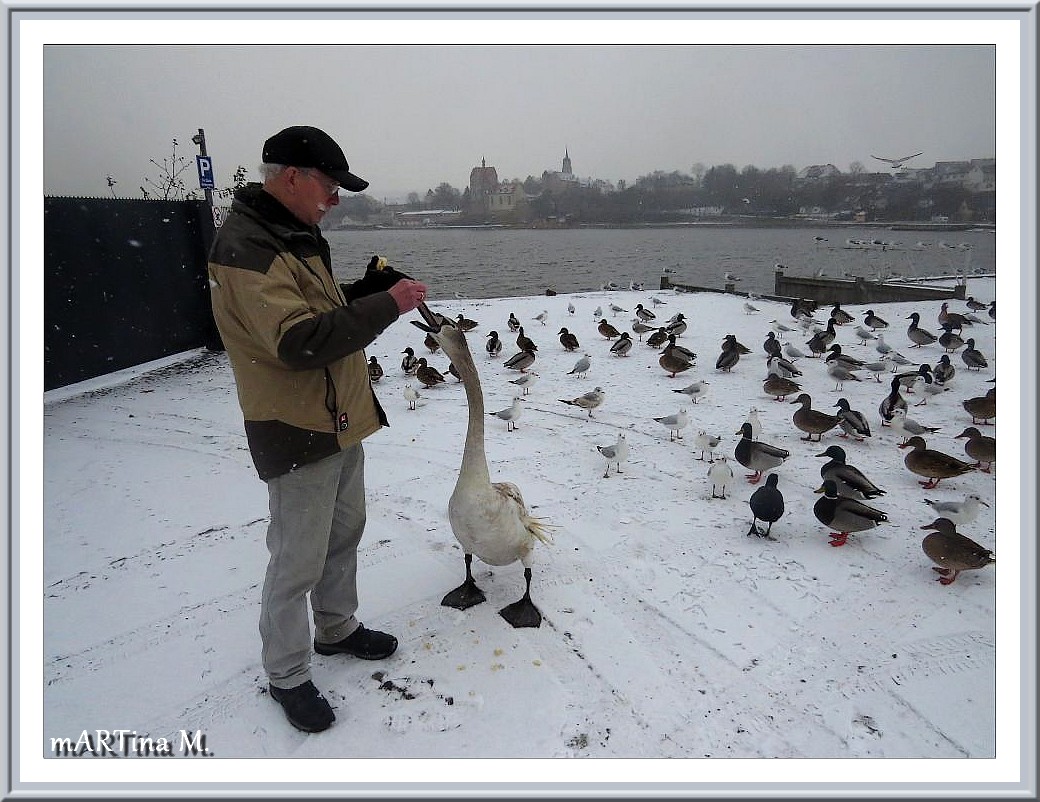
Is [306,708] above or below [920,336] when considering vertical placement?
below

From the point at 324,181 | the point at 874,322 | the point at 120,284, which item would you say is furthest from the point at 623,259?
the point at 324,181

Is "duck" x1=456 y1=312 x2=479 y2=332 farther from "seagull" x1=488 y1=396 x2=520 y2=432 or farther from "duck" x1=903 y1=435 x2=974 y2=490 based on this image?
"duck" x1=903 y1=435 x2=974 y2=490

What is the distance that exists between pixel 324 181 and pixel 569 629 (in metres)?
2.68

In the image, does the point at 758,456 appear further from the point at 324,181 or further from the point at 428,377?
the point at 428,377

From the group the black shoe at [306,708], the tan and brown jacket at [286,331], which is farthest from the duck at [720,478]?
the black shoe at [306,708]

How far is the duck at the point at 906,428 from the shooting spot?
6.51 m

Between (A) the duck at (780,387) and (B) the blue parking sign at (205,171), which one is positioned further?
(B) the blue parking sign at (205,171)

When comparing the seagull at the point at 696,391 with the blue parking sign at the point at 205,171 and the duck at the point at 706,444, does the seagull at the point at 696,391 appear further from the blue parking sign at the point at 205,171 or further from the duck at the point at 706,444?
the blue parking sign at the point at 205,171

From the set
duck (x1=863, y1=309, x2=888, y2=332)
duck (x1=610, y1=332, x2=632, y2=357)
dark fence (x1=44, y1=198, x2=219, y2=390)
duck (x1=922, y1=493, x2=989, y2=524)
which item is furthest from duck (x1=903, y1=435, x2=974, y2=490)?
dark fence (x1=44, y1=198, x2=219, y2=390)

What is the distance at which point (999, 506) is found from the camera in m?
3.00

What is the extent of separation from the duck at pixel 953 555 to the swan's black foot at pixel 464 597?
118 inches

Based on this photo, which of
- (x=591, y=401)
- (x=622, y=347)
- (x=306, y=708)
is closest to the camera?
(x=306, y=708)

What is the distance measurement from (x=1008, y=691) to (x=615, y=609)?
1.89 metres

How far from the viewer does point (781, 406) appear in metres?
7.96
